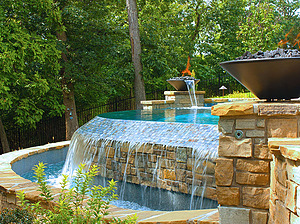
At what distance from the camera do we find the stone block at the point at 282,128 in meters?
2.76

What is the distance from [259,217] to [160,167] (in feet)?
7.33

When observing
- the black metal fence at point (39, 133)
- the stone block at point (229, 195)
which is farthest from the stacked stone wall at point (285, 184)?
the black metal fence at point (39, 133)

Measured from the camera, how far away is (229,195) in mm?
2938

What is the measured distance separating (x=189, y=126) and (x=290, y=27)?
21.6m

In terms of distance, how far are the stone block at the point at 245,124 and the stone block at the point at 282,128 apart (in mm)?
133

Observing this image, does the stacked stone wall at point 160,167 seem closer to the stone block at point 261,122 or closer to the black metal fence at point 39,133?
the stone block at point 261,122

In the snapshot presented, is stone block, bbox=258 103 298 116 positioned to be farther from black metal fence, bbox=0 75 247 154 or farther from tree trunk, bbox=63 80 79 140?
black metal fence, bbox=0 75 247 154

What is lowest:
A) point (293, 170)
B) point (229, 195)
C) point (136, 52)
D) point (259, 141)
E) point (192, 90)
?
point (229, 195)

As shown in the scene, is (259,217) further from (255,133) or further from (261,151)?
(255,133)

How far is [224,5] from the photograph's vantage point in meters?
19.1

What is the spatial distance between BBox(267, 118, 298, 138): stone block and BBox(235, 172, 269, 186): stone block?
36 cm

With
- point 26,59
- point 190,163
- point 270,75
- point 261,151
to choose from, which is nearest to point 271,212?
point 261,151

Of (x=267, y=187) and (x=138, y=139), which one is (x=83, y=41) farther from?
(x=267, y=187)

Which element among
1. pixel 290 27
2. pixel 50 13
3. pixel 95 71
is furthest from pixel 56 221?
pixel 290 27
